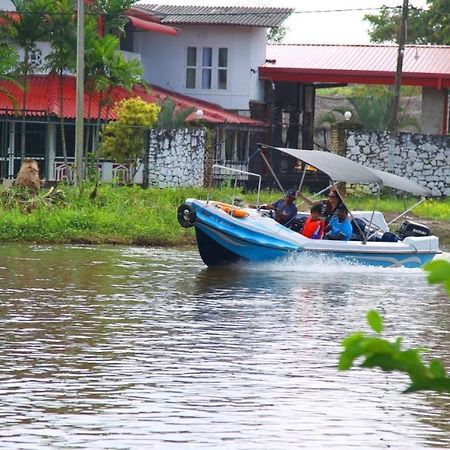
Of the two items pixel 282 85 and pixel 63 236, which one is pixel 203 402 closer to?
pixel 63 236

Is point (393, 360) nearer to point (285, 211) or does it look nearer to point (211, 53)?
point (285, 211)

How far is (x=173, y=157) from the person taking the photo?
114ft

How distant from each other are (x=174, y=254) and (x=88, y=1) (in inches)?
594

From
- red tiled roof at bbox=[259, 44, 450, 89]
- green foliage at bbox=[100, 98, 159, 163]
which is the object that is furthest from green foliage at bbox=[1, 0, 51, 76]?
red tiled roof at bbox=[259, 44, 450, 89]

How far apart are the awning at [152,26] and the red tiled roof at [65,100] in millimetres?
1876

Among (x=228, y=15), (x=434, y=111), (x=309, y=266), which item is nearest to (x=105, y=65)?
(x=228, y=15)

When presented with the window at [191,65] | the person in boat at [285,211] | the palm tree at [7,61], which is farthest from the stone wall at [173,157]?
the person in boat at [285,211]

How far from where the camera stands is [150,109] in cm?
3622

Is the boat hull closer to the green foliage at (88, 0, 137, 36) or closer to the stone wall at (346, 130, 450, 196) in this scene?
the stone wall at (346, 130, 450, 196)

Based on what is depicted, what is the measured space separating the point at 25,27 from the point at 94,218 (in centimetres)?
1095

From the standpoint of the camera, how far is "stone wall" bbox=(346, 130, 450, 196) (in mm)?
36094

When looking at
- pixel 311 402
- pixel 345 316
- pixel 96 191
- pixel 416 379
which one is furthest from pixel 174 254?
pixel 416 379

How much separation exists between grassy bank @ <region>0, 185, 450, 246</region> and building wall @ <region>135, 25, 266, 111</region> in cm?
1536

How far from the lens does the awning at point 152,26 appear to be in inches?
1594
